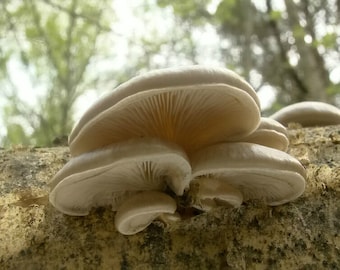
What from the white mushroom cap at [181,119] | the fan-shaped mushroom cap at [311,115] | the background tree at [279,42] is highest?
the white mushroom cap at [181,119]

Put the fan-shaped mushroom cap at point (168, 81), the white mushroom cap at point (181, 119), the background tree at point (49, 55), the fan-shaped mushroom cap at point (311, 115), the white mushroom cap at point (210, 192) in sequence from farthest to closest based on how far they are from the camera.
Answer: the background tree at point (49, 55)
the fan-shaped mushroom cap at point (311, 115)
the white mushroom cap at point (210, 192)
the white mushroom cap at point (181, 119)
the fan-shaped mushroom cap at point (168, 81)

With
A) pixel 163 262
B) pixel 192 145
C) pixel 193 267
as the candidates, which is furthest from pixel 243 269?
pixel 192 145

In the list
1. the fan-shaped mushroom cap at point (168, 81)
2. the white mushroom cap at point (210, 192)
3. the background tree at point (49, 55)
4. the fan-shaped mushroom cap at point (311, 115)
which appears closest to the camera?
the fan-shaped mushroom cap at point (168, 81)

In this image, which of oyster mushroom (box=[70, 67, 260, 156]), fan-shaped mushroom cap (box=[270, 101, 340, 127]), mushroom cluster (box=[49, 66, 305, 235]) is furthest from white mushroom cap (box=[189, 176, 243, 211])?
fan-shaped mushroom cap (box=[270, 101, 340, 127])

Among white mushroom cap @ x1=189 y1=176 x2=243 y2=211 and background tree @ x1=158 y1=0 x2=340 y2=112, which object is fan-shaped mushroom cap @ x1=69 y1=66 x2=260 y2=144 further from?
background tree @ x1=158 y1=0 x2=340 y2=112

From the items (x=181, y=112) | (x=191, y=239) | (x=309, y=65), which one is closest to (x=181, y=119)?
(x=181, y=112)

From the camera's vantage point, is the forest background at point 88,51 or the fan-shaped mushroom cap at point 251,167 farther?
the forest background at point 88,51

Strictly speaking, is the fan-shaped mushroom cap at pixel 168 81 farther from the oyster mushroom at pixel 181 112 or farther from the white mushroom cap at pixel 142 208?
the white mushroom cap at pixel 142 208

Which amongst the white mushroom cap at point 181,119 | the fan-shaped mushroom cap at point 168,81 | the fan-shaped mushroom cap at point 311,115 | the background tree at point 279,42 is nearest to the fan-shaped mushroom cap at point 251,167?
the white mushroom cap at point 181,119
